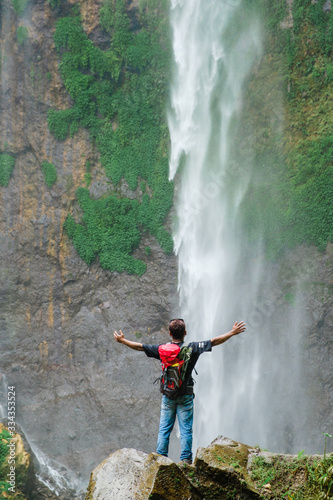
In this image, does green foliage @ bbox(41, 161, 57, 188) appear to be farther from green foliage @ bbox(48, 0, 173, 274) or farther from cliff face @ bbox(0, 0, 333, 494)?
green foliage @ bbox(48, 0, 173, 274)

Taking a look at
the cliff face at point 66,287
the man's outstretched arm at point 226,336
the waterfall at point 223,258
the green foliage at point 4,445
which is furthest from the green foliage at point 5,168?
the man's outstretched arm at point 226,336

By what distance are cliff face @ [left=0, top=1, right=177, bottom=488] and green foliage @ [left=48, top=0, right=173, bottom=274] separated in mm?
Result: 342

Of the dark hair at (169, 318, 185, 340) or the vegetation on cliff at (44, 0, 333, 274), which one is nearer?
the dark hair at (169, 318, 185, 340)

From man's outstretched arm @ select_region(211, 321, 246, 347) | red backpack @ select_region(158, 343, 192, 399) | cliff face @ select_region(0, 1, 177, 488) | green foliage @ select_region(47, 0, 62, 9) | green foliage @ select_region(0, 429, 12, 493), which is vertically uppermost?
green foliage @ select_region(47, 0, 62, 9)

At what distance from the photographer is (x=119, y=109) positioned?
15180 mm

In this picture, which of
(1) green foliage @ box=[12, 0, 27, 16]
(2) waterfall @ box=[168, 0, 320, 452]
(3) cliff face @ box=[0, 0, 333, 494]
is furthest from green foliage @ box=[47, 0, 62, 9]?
(2) waterfall @ box=[168, 0, 320, 452]

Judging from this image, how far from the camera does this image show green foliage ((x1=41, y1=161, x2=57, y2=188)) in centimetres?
1504

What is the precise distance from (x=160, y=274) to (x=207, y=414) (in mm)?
4102

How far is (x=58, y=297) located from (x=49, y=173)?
3.75m

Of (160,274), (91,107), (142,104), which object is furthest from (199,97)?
(160,274)

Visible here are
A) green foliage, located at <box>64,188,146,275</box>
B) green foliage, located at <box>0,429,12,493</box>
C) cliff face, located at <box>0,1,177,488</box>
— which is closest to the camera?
green foliage, located at <box>0,429,12,493</box>

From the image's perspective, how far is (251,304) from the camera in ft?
45.2

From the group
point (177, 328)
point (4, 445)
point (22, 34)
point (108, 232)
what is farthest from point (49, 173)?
point (177, 328)

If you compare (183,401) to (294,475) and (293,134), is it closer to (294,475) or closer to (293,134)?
(294,475)
